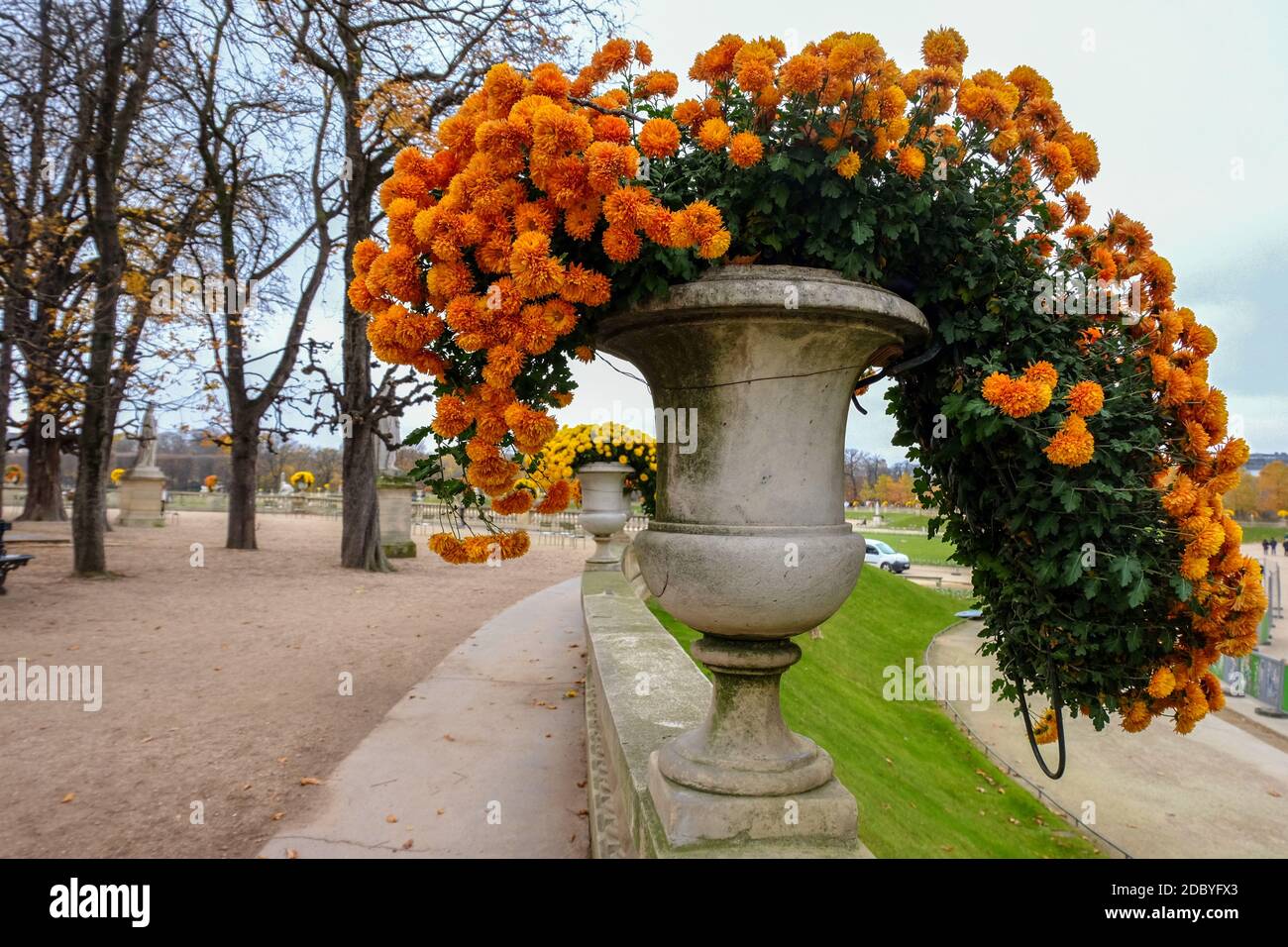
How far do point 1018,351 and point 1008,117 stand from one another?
57cm

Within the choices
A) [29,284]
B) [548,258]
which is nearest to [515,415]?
[548,258]

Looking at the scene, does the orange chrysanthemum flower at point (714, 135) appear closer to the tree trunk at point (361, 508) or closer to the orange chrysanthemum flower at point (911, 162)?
the orange chrysanthemum flower at point (911, 162)

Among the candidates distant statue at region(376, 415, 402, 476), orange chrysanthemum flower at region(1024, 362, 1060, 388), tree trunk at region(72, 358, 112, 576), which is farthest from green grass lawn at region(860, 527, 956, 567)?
orange chrysanthemum flower at region(1024, 362, 1060, 388)

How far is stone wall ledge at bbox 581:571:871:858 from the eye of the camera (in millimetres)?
1753

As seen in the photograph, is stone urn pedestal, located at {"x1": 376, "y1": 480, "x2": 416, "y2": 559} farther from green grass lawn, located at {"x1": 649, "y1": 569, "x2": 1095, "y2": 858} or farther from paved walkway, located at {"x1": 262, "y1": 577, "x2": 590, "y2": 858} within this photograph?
paved walkway, located at {"x1": 262, "y1": 577, "x2": 590, "y2": 858}

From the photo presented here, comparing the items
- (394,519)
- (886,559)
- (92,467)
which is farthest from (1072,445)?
(886,559)

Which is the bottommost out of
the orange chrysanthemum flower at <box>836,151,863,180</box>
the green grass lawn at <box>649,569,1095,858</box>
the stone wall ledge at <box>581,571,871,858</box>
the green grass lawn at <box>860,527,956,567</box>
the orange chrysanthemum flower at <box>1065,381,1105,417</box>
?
the green grass lawn at <box>860,527,956,567</box>

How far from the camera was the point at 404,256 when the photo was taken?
5.71ft

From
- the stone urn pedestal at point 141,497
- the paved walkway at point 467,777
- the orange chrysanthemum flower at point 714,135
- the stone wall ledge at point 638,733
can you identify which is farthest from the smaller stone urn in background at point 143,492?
the orange chrysanthemum flower at point 714,135

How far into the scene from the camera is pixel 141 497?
20.5m

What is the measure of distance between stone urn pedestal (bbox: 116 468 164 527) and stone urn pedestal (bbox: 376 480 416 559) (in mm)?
9539

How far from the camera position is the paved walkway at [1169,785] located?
27.5 feet
